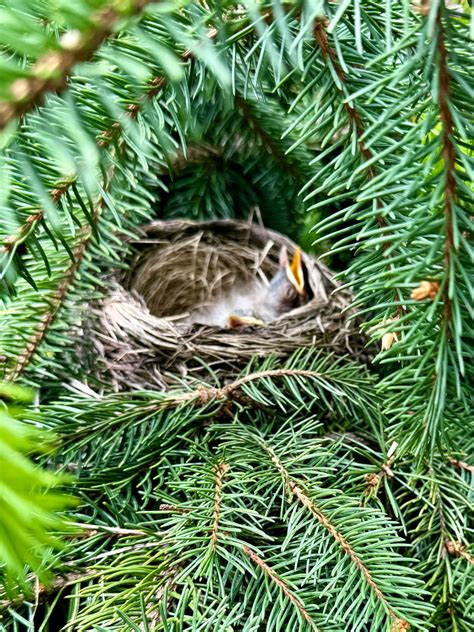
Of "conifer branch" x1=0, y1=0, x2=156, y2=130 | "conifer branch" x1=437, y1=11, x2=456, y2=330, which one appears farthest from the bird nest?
"conifer branch" x1=0, y1=0, x2=156, y2=130

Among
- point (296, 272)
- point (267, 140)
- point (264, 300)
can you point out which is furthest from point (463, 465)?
point (264, 300)

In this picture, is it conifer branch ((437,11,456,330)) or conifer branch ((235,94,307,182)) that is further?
conifer branch ((235,94,307,182))

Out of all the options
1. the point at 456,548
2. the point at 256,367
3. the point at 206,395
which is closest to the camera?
the point at 456,548

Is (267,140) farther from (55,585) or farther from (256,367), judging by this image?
(55,585)

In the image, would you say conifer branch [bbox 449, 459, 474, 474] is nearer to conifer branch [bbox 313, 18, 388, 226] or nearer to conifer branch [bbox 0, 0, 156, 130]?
conifer branch [bbox 313, 18, 388, 226]

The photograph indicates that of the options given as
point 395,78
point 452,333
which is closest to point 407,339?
point 452,333

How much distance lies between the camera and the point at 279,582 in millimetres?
458

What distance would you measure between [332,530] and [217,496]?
0.30 feet

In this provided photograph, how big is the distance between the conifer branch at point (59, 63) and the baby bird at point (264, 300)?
1.17m

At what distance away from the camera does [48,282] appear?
0.67 meters

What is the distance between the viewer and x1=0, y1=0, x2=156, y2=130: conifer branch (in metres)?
0.24

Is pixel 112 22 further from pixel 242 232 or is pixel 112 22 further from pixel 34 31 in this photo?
pixel 242 232

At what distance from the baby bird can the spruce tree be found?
2.22 feet

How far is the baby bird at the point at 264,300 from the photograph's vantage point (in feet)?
4.85
